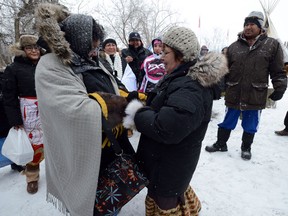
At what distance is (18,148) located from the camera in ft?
7.75

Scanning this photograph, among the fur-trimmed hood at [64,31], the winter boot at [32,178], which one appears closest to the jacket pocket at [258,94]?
the fur-trimmed hood at [64,31]

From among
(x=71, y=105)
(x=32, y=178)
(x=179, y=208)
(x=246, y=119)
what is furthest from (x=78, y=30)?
(x=246, y=119)

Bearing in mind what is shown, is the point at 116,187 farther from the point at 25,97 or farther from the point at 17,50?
the point at 17,50

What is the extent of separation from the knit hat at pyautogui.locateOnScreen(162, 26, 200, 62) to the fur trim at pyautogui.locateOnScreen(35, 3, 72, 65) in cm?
66

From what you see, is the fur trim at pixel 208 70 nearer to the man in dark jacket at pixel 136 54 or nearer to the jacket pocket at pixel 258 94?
the jacket pocket at pixel 258 94

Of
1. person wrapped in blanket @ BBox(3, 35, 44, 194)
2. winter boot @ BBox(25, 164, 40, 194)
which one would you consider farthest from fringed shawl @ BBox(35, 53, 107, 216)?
winter boot @ BBox(25, 164, 40, 194)

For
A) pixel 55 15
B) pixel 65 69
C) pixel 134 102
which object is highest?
pixel 55 15

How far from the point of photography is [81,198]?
1325mm

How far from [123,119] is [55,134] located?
0.42 m

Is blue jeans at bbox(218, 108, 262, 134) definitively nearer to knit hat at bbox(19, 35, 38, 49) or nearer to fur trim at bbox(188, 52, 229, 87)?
fur trim at bbox(188, 52, 229, 87)

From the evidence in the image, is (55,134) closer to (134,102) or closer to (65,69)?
(65,69)

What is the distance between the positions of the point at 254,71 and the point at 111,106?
243 centimetres

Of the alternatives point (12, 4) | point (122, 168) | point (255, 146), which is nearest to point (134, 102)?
point (122, 168)

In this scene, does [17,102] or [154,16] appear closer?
[17,102]
